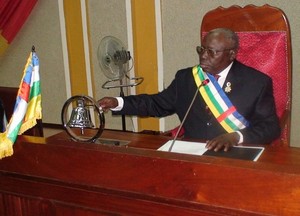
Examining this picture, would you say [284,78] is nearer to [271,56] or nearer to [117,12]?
[271,56]

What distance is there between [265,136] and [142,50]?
2.23 meters

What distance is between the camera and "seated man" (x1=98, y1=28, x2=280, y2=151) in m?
1.84

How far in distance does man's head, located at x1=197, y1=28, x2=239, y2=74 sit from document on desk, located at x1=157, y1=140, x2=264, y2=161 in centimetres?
50

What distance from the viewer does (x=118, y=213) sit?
1.17 meters

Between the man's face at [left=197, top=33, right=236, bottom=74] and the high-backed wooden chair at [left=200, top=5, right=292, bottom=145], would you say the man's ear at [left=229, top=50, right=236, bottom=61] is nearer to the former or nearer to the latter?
the man's face at [left=197, top=33, right=236, bottom=74]

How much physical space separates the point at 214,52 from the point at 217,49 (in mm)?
19

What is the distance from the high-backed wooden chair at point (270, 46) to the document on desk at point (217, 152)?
822mm

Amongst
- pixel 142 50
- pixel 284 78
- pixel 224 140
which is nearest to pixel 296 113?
pixel 284 78

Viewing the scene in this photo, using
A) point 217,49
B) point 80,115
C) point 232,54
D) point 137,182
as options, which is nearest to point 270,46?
point 232,54

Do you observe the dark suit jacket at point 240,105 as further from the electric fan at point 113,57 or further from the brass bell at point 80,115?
the electric fan at point 113,57

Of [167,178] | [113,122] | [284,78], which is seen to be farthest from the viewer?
[113,122]

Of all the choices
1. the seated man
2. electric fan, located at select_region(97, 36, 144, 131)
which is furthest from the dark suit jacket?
electric fan, located at select_region(97, 36, 144, 131)

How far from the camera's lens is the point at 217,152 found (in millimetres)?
1370

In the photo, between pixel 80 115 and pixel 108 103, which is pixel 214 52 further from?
pixel 80 115
